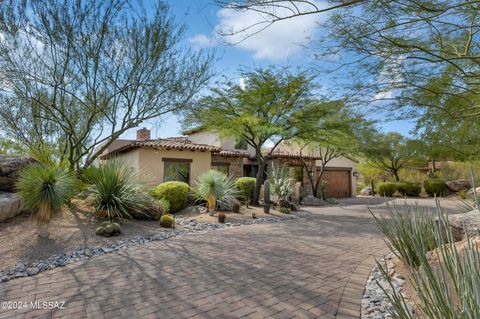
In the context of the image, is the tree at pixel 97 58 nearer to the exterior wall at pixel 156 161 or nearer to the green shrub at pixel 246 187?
the exterior wall at pixel 156 161

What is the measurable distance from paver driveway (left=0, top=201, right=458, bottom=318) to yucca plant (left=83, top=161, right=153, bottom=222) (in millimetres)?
2309

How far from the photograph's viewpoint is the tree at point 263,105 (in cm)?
1236

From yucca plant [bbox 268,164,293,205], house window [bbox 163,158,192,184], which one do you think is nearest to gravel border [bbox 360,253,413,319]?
yucca plant [bbox 268,164,293,205]

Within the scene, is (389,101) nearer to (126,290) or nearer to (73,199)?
(126,290)

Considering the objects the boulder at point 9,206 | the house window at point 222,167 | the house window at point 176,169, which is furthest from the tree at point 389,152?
the boulder at point 9,206

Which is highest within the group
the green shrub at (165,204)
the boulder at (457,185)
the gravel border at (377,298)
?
the boulder at (457,185)

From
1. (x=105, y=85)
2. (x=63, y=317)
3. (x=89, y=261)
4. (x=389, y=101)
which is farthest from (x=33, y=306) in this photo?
(x=105, y=85)

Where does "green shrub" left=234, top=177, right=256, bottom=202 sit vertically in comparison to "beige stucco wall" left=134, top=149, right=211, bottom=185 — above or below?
below

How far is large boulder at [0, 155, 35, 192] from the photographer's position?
8352 mm

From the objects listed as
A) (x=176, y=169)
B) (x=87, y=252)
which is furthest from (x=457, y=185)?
(x=87, y=252)

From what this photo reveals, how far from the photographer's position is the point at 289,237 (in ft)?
24.6

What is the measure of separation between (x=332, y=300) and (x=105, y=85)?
9238 mm

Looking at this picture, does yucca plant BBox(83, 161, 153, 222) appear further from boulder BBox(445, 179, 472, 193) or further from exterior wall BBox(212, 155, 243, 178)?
boulder BBox(445, 179, 472, 193)

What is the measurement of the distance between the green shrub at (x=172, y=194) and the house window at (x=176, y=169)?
4097 millimetres
